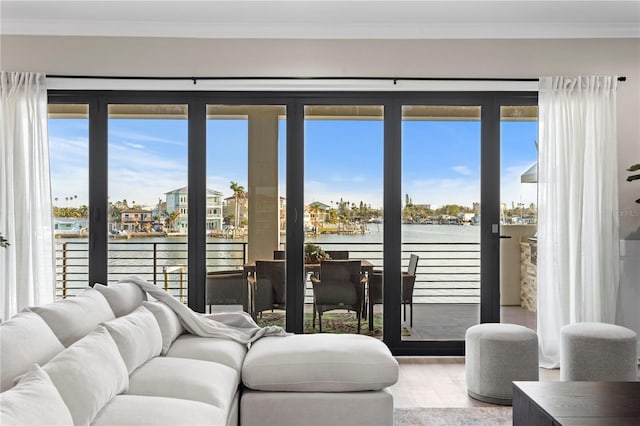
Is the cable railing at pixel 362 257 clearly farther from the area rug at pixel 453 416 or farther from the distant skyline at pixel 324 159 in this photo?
the area rug at pixel 453 416

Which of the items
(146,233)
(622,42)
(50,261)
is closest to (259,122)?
(146,233)

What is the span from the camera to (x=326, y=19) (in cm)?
431

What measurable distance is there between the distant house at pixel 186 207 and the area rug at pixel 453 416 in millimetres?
2207

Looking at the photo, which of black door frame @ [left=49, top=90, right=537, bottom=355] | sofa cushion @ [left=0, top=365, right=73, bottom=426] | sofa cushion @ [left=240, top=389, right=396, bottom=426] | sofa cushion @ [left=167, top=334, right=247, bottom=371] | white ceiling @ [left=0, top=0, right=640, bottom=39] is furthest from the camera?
black door frame @ [left=49, top=90, right=537, bottom=355]

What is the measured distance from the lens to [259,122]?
455 cm

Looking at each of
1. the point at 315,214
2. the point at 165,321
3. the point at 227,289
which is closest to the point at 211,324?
the point at 165,321

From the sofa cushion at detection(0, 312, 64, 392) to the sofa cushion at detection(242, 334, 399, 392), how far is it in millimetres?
982

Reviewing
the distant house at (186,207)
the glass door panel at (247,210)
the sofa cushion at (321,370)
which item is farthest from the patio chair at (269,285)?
the sofa cushion at (321,370)

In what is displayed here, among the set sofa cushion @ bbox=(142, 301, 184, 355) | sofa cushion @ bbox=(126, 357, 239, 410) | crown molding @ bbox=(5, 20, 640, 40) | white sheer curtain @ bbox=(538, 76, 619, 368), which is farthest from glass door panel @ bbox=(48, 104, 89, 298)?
white sheer curtain @ bbox=(538, 76, 619, 368)

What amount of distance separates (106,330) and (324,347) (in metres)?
→ 1.13

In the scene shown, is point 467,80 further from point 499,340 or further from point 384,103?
point 499,340

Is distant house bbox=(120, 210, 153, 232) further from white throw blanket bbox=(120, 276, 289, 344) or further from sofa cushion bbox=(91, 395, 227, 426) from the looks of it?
sofa cushion bbox=(91, 395, 227, 426)

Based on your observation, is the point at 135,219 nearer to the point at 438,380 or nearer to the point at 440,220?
the point at 440,220

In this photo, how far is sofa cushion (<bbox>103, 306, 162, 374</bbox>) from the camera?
2.39 m
